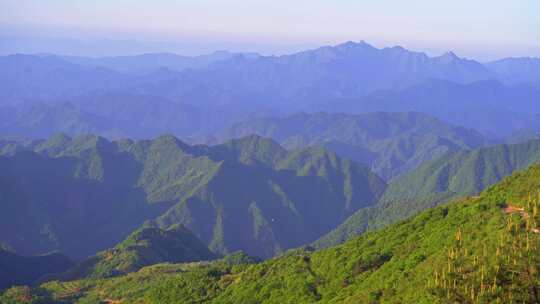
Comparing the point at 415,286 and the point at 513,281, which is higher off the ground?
the point at 513,281

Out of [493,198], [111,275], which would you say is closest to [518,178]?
[493,198]

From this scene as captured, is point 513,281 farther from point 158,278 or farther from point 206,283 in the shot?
point 158,278

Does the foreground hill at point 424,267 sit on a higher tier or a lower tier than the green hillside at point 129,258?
higher

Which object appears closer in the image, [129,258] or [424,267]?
[424,267]

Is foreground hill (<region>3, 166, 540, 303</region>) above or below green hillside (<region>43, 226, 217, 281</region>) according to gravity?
above

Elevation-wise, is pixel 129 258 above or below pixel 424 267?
below

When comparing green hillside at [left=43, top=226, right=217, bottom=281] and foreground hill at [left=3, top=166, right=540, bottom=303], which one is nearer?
foreground hill at [left=3, top=166, right=540, bottom=303]

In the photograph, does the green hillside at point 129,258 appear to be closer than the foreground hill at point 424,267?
No

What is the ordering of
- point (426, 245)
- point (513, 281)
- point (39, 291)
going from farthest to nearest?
point (39, 291) → point (426, 245) → point (513, 281)
